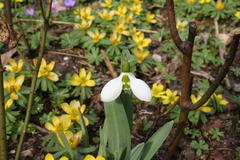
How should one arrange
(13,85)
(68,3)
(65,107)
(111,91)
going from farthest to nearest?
(68,3) → (13,85) → (65,107) → (111,91)

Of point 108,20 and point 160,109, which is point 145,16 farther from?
point 160,109

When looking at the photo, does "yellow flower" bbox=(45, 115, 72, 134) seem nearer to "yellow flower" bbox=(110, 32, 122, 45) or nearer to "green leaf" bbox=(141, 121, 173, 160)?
"green leaf" bbox=(141, 121, 173, 160)

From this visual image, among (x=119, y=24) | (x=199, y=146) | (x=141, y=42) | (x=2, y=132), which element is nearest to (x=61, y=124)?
(x=2, y=132)

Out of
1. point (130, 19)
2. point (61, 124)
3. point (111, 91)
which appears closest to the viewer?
point (111, 91)

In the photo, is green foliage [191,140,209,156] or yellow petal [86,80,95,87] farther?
yellow petal [86,80,95,87]

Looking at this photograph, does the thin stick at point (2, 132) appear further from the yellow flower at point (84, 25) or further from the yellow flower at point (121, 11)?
the yellow flower at point (121, 11)

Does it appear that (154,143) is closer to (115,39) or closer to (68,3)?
(115,39)

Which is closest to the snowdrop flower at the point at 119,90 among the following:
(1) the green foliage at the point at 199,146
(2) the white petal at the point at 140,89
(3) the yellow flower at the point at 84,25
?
(2) the white petal at the point at 140,89

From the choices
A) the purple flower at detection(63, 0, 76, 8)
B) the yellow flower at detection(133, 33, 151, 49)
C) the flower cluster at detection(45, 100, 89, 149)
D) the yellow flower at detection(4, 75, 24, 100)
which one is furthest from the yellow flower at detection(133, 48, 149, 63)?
the purple flower at detection(63, 0, 76, 8)

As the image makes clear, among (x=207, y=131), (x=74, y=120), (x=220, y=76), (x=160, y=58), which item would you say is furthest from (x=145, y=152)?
(x=160, y=58)
